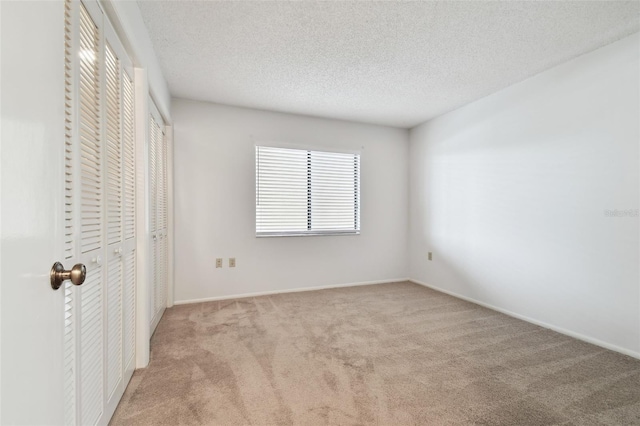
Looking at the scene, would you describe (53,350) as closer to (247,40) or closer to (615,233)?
(247,40)

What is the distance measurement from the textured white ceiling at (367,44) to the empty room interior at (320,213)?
0.06 feet

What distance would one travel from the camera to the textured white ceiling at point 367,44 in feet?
6.47

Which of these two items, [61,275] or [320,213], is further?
[320,213]

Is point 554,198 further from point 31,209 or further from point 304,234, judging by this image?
point 31,209

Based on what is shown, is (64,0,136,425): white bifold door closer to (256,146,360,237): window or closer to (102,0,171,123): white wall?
(102,0,171,123): white wall

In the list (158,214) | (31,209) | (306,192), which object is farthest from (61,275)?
(306,192)

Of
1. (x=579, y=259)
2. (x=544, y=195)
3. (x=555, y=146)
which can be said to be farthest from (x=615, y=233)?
(x=555, y=146)

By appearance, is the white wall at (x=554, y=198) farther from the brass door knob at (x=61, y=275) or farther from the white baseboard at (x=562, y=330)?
the brass door knob at (x=61, y=275)

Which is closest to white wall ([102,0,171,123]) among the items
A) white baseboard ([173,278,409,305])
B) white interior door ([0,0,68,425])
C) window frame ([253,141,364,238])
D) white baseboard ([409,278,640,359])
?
white interior door ([0,0,68,425])

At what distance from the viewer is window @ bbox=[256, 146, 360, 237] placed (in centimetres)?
382

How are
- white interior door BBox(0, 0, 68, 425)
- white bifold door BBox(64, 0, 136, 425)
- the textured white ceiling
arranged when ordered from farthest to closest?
the textured white ceiling → white bifold door BBox(64, 0, 136, 425) → white interior door BBox(0, 0, 68, 425)

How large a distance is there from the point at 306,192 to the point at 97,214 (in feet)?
9.29

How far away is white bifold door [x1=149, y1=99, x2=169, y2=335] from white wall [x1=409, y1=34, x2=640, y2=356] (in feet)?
11.2

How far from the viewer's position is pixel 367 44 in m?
2.35
